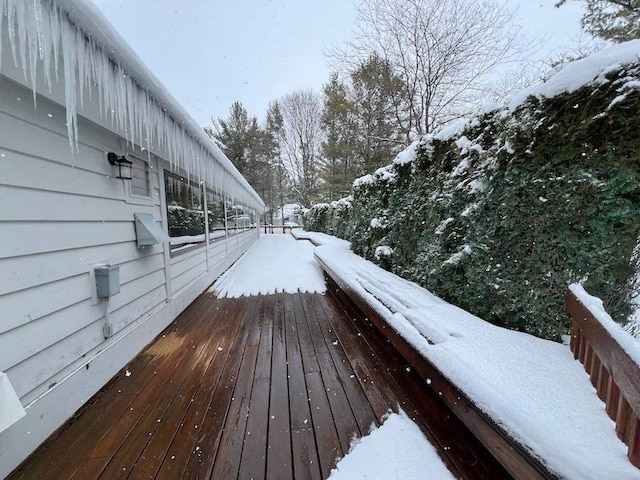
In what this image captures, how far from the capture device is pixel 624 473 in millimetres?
735

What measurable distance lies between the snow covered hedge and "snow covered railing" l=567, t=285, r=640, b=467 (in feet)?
0.99

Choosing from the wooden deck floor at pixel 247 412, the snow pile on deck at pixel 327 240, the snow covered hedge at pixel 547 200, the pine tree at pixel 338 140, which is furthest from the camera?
the pine tree at pixel 338 140

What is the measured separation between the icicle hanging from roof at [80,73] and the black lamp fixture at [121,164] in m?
0.21

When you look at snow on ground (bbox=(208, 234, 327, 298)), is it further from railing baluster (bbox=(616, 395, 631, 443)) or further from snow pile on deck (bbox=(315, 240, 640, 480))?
railing baluster (bbox=(616, 395, 631, 443))

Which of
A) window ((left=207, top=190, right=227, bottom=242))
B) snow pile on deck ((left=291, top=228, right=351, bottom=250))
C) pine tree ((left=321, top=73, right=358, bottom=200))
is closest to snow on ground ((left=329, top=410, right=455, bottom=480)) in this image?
window ((left=207, top=190, right=227, bottom=242))

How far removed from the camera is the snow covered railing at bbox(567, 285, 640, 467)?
80 cm

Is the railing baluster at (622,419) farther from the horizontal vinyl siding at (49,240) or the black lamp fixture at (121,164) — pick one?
the black lamp fixture at (121,164)

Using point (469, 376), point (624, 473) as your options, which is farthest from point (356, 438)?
point (624, 473)

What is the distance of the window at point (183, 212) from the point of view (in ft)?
11.0

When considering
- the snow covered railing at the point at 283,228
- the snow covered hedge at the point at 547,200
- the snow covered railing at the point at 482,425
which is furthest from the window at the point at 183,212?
the snow covered railing at the point at 283,228

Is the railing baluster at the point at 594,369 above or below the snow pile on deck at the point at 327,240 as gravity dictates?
below

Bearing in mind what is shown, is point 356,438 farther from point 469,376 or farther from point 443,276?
point 443,276

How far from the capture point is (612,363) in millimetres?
958

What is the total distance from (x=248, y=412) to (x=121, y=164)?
219cm
